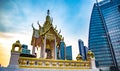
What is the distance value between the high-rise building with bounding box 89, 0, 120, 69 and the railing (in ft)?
314

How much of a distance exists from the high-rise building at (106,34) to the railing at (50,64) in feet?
314

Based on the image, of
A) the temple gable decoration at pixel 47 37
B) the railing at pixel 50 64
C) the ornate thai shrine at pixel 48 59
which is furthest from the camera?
the temple gable decoration at pixel 47 37

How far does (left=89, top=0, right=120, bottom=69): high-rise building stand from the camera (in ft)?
317

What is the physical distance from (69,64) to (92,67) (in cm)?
179

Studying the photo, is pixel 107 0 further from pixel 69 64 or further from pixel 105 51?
pixel 69 64

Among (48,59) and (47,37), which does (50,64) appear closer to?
(48,59)

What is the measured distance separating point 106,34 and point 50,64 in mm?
109722

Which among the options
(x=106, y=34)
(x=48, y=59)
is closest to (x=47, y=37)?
(x=48, y=59)

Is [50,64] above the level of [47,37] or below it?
below

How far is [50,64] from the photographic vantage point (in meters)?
7.46

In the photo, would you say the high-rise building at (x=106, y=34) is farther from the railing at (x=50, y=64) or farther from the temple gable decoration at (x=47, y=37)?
the railing at (x=50, y=64)

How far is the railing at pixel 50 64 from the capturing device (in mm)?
6875

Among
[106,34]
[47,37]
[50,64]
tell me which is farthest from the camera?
[106,34]

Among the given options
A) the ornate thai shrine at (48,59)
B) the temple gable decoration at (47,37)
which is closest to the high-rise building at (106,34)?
the temple gable decoration at (47,37)
